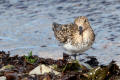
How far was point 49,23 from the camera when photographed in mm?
8992

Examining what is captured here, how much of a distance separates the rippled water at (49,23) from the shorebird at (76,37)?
0.60 meters

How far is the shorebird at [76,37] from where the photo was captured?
6266 mm

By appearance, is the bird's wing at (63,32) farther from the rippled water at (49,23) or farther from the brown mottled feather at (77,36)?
the rippled water at (49,23)

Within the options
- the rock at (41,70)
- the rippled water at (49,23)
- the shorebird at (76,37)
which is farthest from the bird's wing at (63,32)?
the rock at (41,70)

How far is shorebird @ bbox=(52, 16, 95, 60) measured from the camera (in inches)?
247

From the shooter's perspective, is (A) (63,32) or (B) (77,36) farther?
(A) (63,32)

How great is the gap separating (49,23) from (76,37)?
259cm

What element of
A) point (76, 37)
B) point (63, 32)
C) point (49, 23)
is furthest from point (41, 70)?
point (49, 23)

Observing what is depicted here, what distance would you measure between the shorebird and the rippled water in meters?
0.60

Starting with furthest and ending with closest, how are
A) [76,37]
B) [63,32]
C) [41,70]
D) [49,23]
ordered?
[49,23] → [63,32] → [76,37] → [41,70]

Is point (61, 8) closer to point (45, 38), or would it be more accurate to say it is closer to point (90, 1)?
point (90, 1)

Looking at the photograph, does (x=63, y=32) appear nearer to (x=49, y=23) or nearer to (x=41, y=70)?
(x=41, y=70)

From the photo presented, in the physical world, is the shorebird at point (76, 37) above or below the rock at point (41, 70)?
above

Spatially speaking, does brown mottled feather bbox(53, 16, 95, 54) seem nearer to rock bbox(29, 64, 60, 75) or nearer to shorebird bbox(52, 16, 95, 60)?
shorebird bbox(52, 16, 95, 60)
